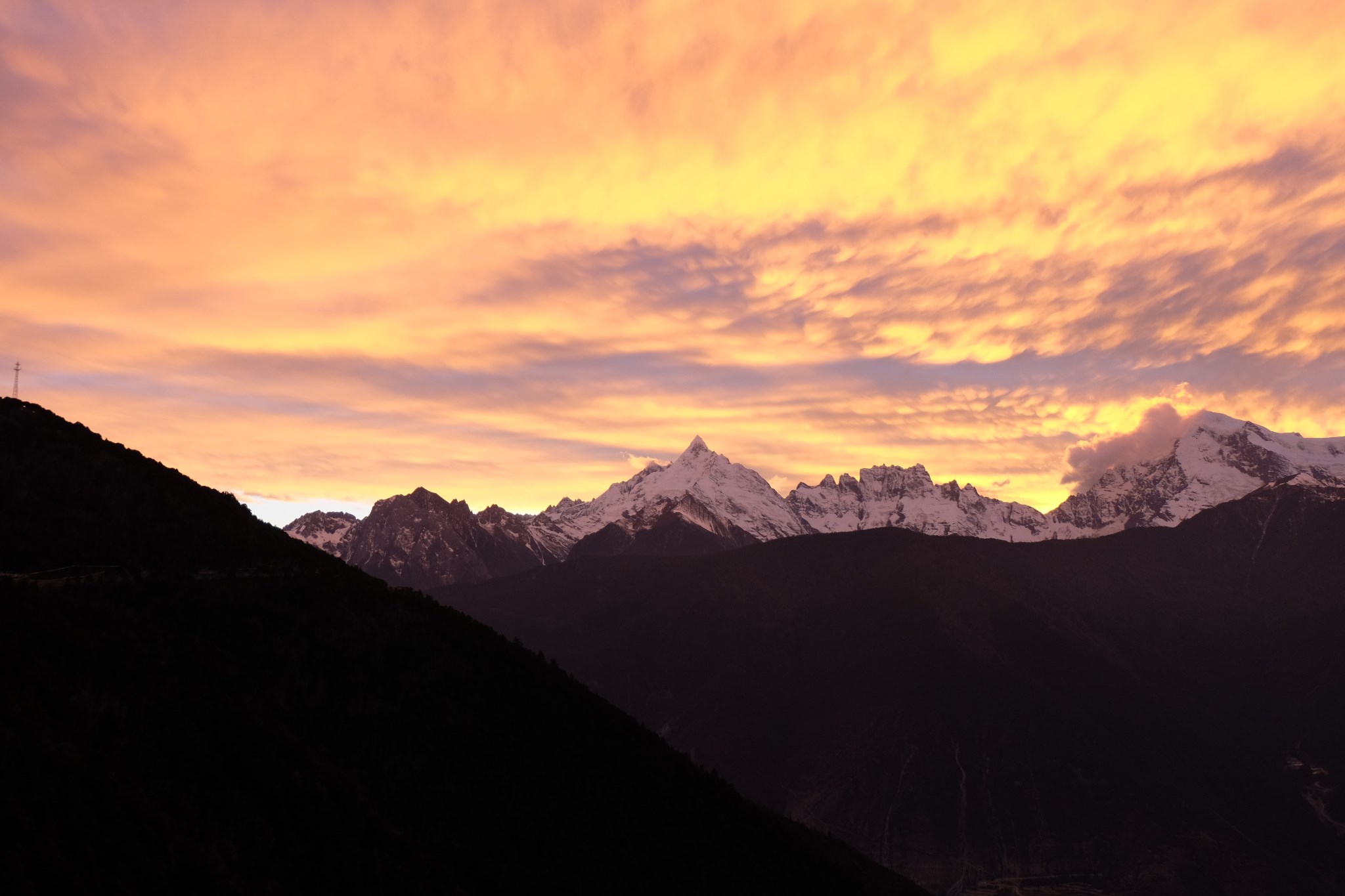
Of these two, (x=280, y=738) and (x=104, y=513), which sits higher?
(x=104, y=513)

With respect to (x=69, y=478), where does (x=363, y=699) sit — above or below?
below

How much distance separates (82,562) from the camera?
396 ft

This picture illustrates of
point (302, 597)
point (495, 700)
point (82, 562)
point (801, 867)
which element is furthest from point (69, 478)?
point (801, 867)

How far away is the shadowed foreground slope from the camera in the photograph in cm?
7800

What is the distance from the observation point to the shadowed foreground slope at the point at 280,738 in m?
78.0

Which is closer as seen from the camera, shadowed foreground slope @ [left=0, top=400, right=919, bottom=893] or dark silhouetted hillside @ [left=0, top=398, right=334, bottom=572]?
shadowed foreground slope @ [left=0, top=400, right=919, bottom=893]

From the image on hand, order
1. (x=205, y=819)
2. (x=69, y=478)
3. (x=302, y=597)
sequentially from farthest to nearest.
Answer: (x=69, y=478)
(x=302, y=597)
(x=205, y=819)

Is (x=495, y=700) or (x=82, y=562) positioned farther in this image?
(x=495, y=700)

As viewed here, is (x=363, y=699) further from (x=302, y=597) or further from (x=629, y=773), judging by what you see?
(x=629, y=773)

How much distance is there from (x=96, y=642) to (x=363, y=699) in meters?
27.9

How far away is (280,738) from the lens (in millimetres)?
98750

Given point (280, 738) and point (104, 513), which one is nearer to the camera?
point (280, 738)

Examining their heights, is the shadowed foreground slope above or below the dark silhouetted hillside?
below

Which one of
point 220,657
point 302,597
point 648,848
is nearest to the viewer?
point 220,657
